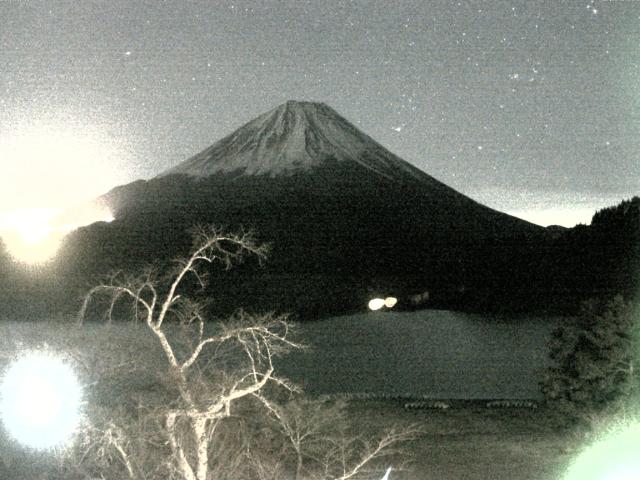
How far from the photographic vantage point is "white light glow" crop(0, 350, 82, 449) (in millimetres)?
9516

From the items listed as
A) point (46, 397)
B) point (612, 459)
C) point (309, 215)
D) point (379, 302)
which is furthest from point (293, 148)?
point (46, 397)

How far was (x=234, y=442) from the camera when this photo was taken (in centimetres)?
1316

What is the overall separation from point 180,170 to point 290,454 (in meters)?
136

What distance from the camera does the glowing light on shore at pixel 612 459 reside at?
12.0 meters

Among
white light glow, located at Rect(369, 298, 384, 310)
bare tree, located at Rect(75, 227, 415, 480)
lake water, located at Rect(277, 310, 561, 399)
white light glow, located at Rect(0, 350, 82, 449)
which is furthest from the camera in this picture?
lake water, located at Rect(277, 310, 561, 399)

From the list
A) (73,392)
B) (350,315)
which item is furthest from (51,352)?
(350,315)

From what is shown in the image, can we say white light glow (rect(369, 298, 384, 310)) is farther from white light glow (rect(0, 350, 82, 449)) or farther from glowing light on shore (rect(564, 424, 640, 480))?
white light glow (rect(0, 350, 82, 449))

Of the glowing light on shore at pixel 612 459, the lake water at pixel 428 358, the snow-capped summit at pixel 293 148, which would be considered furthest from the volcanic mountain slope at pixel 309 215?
the glowing light on shore at pixel 612 459

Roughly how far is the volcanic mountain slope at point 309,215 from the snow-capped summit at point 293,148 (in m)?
0.24

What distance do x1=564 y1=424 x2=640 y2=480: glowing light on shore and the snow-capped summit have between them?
4809 inches

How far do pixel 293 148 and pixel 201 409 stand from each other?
13593 centimetres

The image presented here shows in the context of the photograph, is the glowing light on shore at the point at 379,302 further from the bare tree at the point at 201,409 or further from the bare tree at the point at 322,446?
the bare tree at the point at 201,409

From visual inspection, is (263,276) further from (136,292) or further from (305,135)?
(136,292)

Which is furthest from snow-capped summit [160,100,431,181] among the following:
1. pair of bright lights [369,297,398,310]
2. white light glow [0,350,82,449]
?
white light glow [0,350,82,449]
